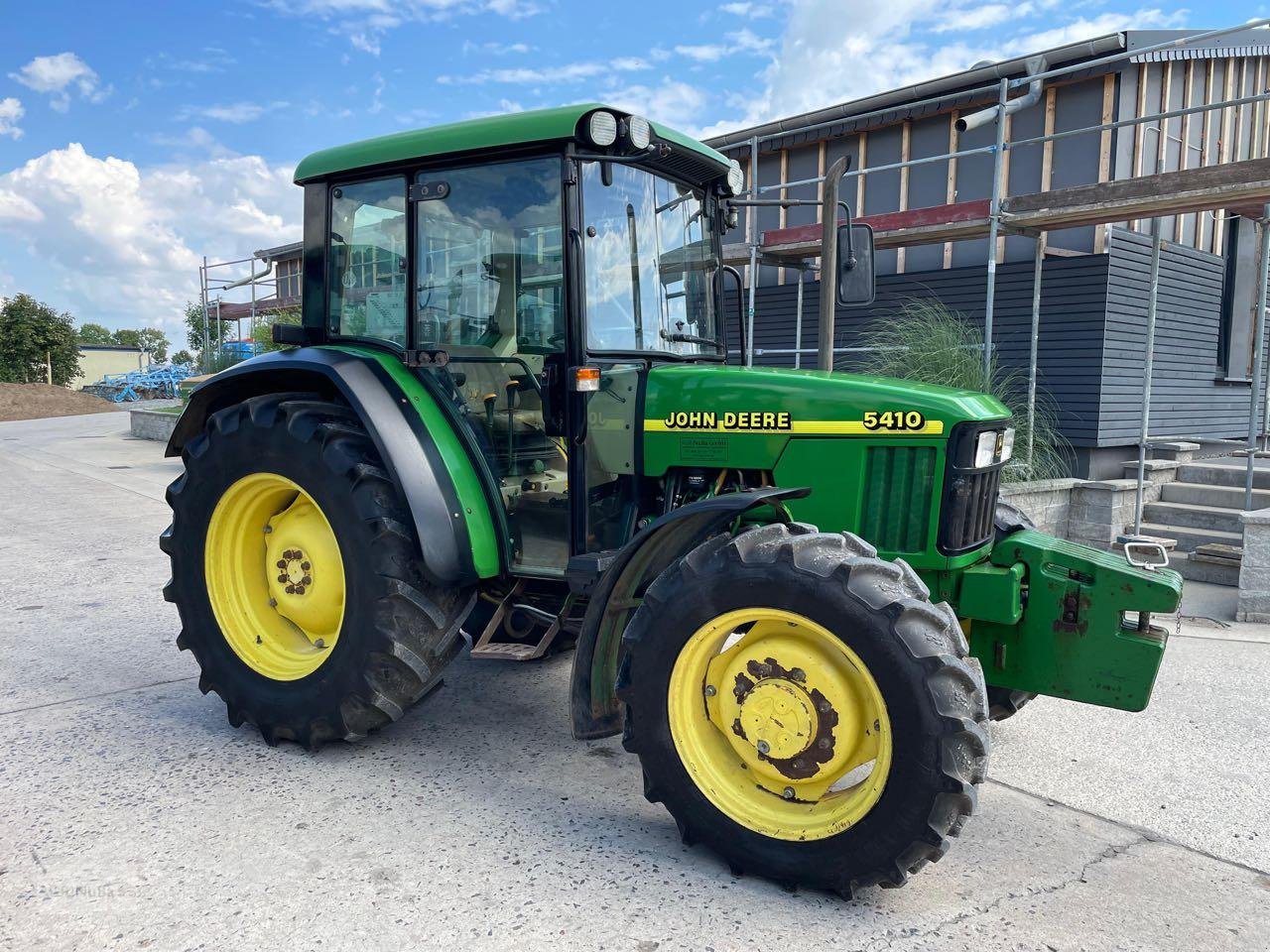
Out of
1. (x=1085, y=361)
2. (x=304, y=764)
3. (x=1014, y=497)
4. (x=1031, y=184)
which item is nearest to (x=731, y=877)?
(x=304, y=764)

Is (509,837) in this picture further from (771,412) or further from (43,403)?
(43,403)

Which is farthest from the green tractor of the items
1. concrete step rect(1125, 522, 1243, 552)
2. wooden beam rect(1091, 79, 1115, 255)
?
wooden beam rect(1091, 79, 1115, 255)

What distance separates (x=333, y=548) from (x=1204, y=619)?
5600 millimetres

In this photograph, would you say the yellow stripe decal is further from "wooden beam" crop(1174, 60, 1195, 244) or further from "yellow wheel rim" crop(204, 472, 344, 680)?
"wooden beam" crop(1174, 60, 1195, 244)

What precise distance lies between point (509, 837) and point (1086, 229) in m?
9.24

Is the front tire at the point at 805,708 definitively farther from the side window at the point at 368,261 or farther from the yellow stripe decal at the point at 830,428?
the side window at the point at 368,261

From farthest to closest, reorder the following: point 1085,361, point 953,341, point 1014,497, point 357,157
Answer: point 1085,361, point 953,341, point 1014,497, point 357,157

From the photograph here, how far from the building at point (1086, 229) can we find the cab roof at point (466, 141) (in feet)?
20.7

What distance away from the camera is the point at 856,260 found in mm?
3760

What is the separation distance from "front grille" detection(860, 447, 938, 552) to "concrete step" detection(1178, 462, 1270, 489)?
7300 millimetres

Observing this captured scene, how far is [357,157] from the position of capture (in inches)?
148

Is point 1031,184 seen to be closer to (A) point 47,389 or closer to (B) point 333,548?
(B) point 333,548

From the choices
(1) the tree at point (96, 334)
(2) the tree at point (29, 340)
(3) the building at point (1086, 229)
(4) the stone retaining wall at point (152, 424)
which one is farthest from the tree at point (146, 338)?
(3) the building at point (1086, 229)

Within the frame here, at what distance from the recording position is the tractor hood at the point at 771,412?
305 cm
